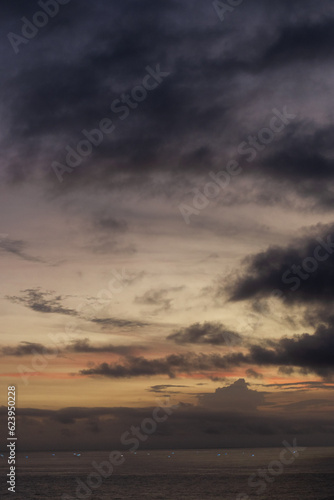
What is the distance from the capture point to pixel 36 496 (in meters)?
155

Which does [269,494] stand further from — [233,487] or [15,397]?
[15,397]

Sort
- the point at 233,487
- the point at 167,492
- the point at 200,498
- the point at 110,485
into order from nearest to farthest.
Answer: the point at 200,498, the point at 167,492, the point at 233,487, the point at 110,485

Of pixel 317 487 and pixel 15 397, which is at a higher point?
pixel 15 397

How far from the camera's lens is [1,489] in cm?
17275

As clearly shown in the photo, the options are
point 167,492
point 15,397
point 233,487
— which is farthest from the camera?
point 233,487

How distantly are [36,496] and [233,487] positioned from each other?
215ft

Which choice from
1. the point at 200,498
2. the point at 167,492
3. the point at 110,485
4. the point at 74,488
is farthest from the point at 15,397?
the point at 110,485

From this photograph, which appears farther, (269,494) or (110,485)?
(110,485)

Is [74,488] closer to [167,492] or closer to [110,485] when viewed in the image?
[110,485]

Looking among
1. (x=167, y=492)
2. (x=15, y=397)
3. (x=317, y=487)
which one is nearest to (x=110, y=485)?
(x=167, y=492)

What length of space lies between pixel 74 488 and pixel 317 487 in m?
82.3

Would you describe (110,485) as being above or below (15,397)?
below

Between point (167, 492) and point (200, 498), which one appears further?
point (167, 492)

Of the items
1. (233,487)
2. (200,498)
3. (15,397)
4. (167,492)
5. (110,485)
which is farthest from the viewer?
(110,485)
